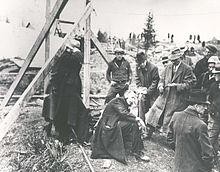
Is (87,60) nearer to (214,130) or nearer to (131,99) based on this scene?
(131,99)

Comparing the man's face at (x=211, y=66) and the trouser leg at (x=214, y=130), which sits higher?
the man's face at (x=211, y=66)

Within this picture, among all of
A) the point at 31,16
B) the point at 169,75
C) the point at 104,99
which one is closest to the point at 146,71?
the point at 169,75

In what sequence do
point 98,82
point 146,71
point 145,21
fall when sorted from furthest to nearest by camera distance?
point 98,82 < point 146,71 < point 145,21

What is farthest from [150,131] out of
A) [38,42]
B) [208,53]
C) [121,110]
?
[38,42]

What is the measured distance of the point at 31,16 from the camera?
3439mm

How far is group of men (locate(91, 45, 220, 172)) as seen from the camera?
8.73 ft

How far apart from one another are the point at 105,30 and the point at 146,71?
2.26 feet

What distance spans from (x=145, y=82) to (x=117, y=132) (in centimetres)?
80

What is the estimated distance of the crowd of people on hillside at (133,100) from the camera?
327 centimetres

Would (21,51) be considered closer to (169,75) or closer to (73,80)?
(73,80)

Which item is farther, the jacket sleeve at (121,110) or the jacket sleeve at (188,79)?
the jacket sleeve at (188,79)

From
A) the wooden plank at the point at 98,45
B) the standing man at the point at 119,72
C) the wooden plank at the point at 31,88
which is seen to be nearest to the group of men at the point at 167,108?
the standing man at the point at 119,72

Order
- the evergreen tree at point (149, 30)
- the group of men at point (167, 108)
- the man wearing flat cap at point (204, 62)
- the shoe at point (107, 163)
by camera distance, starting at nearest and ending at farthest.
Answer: the group of men at point (167, 108) → the shoe at point (107, 163) → the evergreen tree at point (149, 30) → the man wearing flat cap at point (204, 62)

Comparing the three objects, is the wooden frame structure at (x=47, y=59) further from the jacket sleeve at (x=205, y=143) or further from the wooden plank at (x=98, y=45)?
the jacket sleeve at (x=205, y=143)
